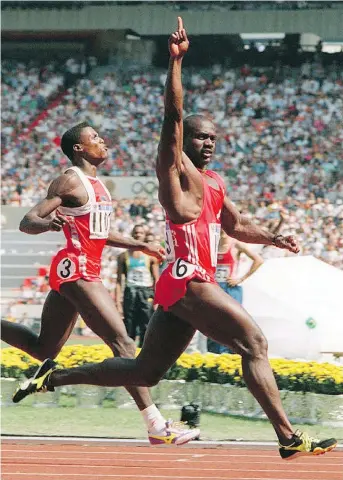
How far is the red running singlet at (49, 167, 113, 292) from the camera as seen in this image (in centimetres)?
783

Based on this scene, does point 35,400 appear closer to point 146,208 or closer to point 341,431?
point 341,431

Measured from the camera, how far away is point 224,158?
2800 centimetres

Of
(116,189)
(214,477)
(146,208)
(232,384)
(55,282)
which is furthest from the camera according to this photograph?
(116,189)

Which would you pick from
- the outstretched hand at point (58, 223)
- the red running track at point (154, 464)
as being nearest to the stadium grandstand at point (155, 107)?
the red running track at point (154, 464)

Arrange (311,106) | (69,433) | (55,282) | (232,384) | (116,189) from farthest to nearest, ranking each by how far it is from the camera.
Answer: (311,106) → (116,189) → (232,384) → (69,433) → (55,282)

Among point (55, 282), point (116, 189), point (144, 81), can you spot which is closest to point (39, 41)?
point (144, 81)

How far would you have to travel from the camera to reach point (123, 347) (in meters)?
7.61

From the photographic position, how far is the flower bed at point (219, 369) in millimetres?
9945

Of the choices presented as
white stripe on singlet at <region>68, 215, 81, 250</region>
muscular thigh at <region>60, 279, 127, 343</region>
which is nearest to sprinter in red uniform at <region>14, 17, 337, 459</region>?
muscular thigh at <region>60, 279, 127, 343</region>

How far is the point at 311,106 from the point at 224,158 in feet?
9.40

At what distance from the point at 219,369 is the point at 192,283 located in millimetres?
4174

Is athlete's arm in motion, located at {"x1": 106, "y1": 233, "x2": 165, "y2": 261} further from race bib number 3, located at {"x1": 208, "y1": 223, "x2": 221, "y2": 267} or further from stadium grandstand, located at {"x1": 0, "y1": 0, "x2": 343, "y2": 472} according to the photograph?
stadium grandstand, located at {"x1": 0, "y1": 0, "x2": 343, "y2": 472}

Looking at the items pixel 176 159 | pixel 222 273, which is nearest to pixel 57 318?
pixel 176 159

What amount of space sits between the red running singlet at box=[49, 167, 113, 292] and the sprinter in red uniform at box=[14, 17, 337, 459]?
3.75 ft
